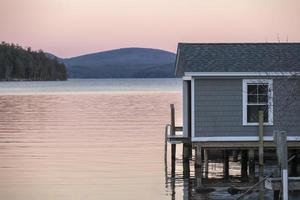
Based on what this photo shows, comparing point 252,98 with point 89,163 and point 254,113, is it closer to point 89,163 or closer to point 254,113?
point 254,113

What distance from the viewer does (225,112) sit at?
28219mm

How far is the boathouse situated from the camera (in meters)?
27.9

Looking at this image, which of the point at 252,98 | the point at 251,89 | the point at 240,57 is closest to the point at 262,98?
the point at 252,98

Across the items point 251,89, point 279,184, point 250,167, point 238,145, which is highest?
point 251,89

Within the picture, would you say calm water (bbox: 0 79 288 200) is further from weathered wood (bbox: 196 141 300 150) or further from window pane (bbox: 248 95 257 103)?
window pane (bbox: 248 95 257 103)

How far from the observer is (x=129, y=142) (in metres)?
47.3

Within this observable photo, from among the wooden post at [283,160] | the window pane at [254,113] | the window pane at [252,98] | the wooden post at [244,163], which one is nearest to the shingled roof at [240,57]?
the window pane at [252,98]

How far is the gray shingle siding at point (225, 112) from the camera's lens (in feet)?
92.0

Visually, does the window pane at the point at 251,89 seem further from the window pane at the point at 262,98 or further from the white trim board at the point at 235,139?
the white trim board at the point at 235,139

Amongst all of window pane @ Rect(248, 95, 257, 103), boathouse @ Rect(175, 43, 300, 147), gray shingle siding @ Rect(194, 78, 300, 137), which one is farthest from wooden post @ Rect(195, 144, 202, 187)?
window pane @ Rect(248, 95, 257, 103)

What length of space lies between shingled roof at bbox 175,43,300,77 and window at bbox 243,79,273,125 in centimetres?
49

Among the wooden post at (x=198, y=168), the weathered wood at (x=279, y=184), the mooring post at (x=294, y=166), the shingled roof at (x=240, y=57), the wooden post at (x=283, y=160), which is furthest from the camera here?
the mooring post at (x=294, y=166)

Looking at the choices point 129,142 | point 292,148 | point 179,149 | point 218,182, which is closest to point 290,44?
point 292,148

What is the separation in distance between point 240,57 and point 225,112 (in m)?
2.23
